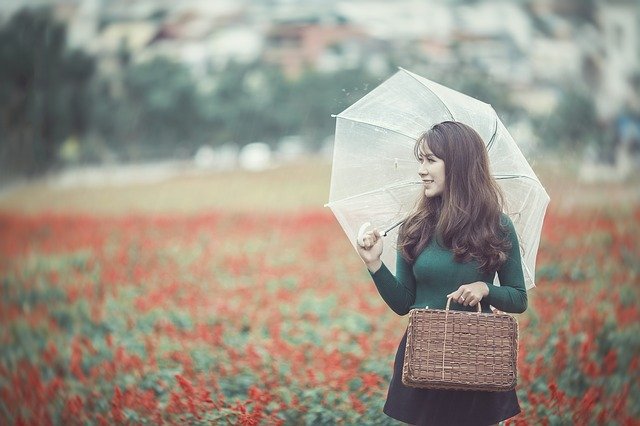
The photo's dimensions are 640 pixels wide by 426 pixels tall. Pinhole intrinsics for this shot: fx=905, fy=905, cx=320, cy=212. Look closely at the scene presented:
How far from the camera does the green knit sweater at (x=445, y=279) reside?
2820 millimetres

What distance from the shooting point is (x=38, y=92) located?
7930 mm

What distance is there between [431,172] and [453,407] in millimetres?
752

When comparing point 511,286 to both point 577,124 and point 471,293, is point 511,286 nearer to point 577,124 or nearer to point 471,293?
point 471,293

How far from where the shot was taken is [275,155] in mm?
7945

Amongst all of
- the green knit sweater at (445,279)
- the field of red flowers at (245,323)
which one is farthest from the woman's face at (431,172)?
the field of red flowers at (245,323)

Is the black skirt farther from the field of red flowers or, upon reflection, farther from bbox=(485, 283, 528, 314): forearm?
the field of red flowers

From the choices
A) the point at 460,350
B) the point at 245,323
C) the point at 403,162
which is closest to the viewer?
the point at 460,350

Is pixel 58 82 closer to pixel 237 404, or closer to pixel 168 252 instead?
pixel 168 252

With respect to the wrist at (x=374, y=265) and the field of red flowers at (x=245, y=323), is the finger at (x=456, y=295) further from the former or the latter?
the field of red flowers at (x=245, y=323)

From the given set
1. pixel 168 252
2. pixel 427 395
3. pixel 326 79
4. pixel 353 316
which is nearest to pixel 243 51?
pixel 326 79

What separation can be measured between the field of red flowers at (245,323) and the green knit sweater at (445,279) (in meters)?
1.25

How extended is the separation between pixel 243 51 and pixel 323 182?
4.49 feet

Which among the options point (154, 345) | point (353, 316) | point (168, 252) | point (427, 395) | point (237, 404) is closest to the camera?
point (427, 395)

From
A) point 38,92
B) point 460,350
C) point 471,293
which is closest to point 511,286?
point 471,293
